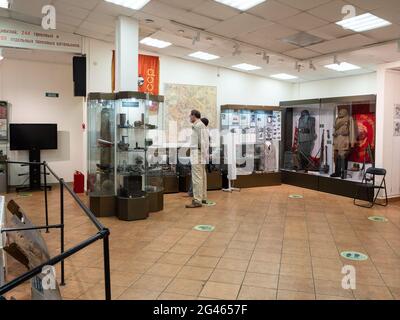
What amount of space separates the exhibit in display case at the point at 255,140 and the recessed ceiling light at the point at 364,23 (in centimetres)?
428

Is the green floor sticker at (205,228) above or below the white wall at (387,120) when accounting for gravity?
below

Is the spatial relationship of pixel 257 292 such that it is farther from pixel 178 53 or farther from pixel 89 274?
pixel 178 53

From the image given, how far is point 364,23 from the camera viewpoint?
574cm

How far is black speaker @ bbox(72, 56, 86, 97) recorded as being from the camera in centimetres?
805

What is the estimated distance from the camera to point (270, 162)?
10594 mm

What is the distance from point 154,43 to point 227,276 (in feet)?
20.3

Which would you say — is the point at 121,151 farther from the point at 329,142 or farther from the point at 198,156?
the point at 329,142

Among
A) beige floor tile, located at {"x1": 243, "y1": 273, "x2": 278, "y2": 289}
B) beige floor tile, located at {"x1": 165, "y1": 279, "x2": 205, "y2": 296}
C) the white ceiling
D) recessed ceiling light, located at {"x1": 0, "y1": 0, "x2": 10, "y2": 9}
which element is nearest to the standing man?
the white ceiling

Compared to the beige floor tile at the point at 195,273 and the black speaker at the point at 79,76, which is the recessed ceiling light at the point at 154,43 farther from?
the beige floor tile at the point at 195,273

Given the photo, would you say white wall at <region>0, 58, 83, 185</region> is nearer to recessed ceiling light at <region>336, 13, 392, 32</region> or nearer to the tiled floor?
the tiled floor

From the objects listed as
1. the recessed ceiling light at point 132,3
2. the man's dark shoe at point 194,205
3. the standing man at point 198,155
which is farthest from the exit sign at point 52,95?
the man's dark shoe at point 194,205

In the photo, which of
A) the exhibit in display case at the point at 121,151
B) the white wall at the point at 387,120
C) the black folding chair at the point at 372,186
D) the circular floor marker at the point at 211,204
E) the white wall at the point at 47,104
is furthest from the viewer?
the white wall at the point at 47,104

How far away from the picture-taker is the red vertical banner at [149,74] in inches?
346

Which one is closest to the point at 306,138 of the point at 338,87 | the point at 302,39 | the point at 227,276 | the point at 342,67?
the point at 338,87
